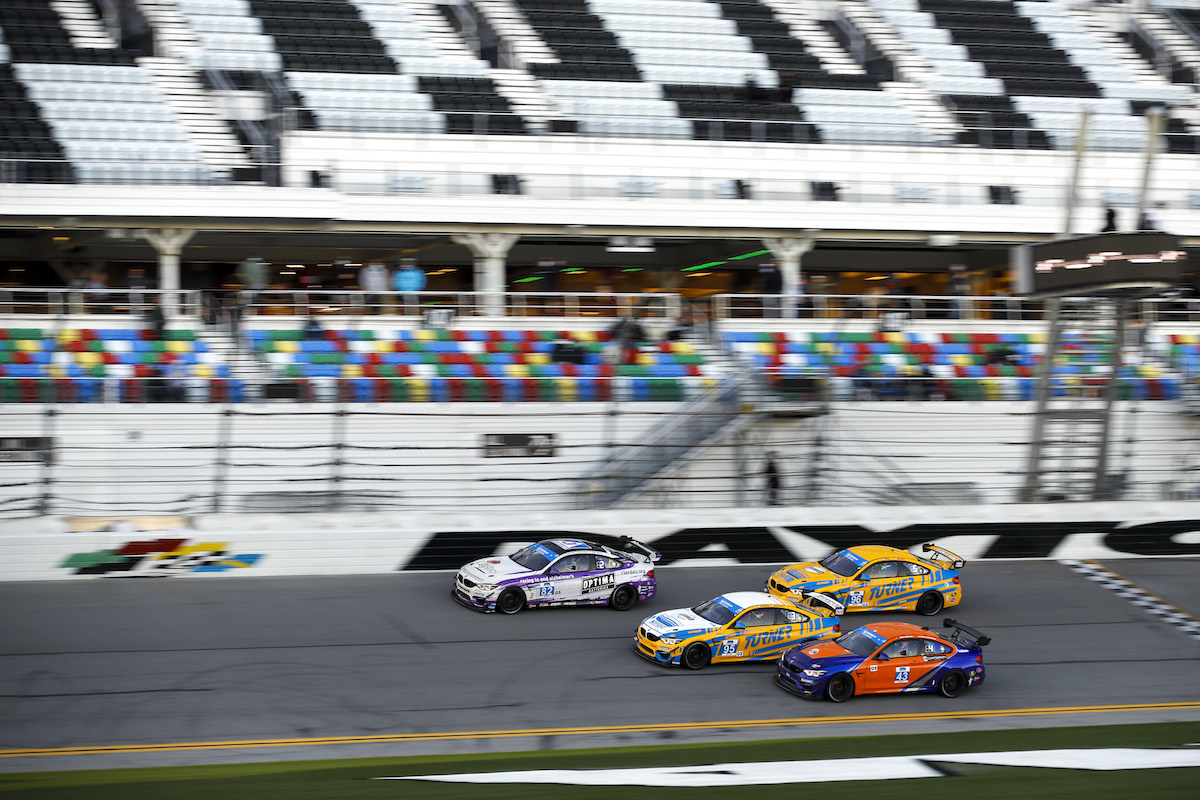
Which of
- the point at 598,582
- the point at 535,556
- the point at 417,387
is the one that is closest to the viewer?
the point at 598,582

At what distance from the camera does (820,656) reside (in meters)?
12.8

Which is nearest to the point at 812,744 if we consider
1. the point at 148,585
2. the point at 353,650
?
the point at 353,650

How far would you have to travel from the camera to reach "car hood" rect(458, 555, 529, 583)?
15406 mm

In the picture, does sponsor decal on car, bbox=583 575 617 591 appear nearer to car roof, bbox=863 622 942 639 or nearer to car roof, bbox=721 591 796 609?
car roof, bbox=721 591 796 609

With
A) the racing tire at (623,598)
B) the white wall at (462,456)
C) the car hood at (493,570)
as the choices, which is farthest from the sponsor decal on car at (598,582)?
the white wall at (462,456)

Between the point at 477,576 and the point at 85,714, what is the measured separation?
17.1 feet

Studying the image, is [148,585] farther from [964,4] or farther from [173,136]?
[964,4]

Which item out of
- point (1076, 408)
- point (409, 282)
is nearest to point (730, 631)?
point (1076, 408)

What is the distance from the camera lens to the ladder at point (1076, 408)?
19.6m

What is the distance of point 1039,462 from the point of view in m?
19.5

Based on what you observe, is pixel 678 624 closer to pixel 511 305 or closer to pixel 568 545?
pixel 568 545

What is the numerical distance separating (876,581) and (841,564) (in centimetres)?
49

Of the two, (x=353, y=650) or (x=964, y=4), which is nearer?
(x=353, y=650)

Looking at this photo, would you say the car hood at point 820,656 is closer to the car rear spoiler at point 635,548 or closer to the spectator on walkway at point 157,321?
the car rear spoiler at point 635,548
